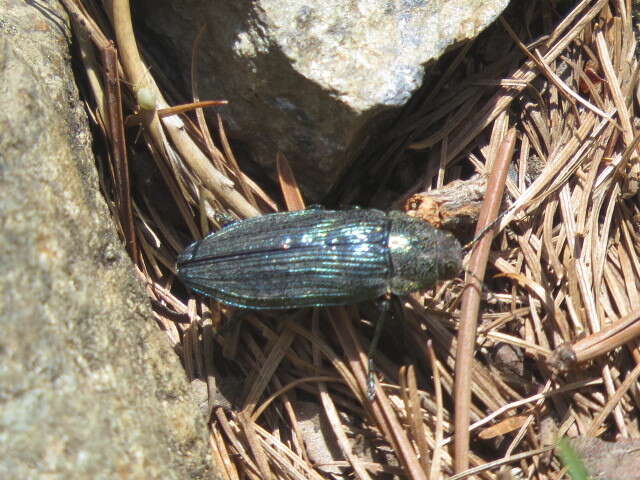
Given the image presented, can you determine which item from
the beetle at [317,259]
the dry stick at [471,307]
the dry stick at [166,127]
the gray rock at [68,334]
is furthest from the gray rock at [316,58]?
the gray rock at [68,334]

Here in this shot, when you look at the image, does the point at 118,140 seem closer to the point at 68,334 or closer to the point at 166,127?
the point at 166,127

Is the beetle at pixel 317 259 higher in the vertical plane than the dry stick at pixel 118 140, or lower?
lower

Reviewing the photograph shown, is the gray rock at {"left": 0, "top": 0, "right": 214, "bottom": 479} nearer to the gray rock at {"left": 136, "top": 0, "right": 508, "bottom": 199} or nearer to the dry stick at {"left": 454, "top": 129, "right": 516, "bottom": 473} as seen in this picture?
the gray rock at {"left": 136, "top": 0, "right": 508, "bottom": 199}

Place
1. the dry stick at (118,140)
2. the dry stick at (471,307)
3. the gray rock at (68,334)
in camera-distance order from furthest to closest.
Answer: the dry stick at (118,140) < the dry stick at (471,307) < the gray rock at (68,334)

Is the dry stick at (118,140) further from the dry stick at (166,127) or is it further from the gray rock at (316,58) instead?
the gray rock at (316,58)

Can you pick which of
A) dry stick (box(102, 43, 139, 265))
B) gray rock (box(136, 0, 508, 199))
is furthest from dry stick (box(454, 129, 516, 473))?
dry stick (box(102, 43, 139, 265))

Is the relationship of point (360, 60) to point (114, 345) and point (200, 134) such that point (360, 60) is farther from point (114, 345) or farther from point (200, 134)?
point (114, 345)
